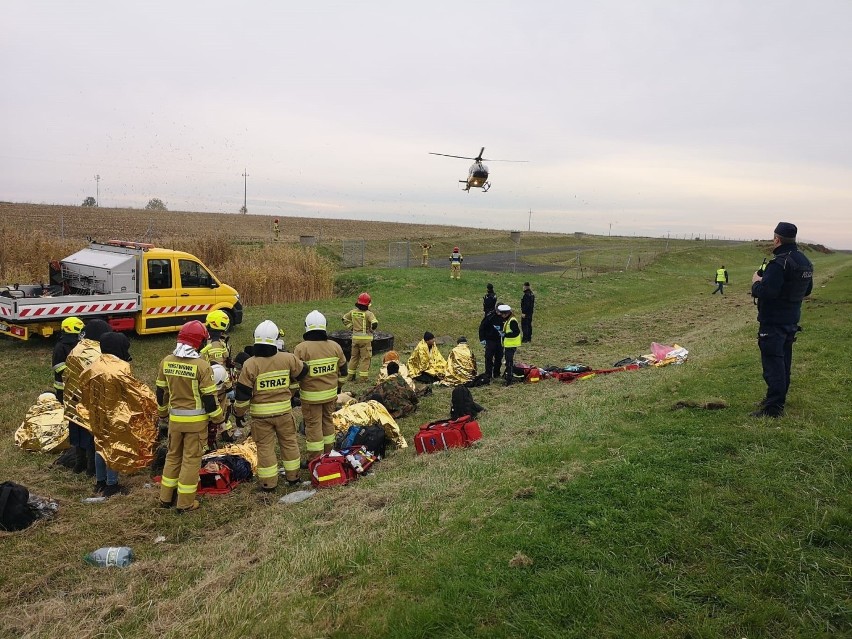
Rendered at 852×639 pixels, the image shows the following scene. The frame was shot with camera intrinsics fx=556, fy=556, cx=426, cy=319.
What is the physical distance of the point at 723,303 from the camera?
25250mm

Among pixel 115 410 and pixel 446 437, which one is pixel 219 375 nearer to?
pixel 115 410

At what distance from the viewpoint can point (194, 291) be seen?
15023 mm

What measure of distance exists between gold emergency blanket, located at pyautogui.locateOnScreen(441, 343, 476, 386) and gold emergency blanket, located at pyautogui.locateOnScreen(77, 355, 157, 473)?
6.15 m

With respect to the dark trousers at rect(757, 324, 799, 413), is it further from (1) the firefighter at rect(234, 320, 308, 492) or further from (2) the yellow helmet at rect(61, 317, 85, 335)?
(2) the yellow helmet at rect(61, 317, 85, 335)

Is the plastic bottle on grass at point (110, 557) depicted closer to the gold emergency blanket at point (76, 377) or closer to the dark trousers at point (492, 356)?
the gold emergency blanket at point (76, 377)

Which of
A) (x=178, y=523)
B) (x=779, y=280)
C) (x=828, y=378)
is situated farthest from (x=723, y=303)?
(x=178, y=523)

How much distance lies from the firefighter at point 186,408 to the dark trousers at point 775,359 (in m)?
6.05

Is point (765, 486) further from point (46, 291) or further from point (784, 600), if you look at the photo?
point (46, 291)

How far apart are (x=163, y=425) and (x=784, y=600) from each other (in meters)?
8.30

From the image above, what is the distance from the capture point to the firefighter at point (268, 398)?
6.42 meters

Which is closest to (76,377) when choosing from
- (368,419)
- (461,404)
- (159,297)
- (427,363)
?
(368,419)

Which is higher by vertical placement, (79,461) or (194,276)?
(194,276)

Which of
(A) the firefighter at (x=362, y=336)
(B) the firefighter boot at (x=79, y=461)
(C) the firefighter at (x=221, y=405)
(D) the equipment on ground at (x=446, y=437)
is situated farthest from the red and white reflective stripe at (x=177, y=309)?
(D) the equipment on ground at (x=446, y=437)

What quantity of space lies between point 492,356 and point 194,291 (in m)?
8.48
